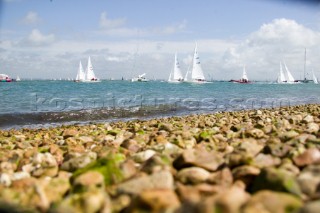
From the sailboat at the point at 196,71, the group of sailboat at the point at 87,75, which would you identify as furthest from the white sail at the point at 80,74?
the sailboat at the point at 196,71

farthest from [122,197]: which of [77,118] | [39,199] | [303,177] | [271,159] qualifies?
[77,118]

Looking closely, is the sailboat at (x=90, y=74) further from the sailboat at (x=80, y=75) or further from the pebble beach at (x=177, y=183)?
the pebble beach at (x=177, y=183)

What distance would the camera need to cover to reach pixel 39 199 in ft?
9.23

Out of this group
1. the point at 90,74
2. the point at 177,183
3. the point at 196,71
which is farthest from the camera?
the point at 90,74

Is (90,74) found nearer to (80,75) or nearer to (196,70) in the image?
(80,75)

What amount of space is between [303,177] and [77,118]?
15461 mm

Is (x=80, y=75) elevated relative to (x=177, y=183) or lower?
elevated

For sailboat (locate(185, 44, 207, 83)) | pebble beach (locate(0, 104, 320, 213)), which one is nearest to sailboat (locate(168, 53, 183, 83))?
sailboat (locate(185, 44, 207, 83))

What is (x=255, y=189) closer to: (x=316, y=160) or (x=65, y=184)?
(x=316, y=160)

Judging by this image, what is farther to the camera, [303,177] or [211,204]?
[303,177]

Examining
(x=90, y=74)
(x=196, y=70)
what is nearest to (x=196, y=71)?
(x=196, y=70)

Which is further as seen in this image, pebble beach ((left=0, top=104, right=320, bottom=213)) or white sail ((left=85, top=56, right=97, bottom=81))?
white sail ((left=85, top=56, right=97, bottom=81))

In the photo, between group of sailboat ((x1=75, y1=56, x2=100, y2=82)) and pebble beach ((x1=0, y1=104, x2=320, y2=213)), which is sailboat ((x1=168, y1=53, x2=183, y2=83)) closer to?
group of sailboat ((x1=75, y1=56, x2=100, y2=82))

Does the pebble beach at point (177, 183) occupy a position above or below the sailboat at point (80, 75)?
below
